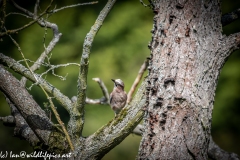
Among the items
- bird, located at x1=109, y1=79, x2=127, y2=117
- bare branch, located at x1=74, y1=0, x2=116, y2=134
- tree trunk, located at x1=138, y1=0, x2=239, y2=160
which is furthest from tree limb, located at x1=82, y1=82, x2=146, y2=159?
bird, located at x1=109, y1=79, x2=127, y2=117

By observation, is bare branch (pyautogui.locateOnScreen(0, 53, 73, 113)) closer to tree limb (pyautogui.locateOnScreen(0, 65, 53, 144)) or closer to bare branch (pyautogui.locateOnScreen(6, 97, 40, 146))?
tree limb (pyautogui.locateOnScreen(0, 65, 53, 144))

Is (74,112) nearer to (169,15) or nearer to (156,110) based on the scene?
(156,110)

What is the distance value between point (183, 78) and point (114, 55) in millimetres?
5459

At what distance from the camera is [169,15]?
2.68 m

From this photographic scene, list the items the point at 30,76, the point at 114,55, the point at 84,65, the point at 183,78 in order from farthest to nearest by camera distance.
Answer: the point at 114,55 → the point at 30,76 → the point at 84,65 → the point at 183,78

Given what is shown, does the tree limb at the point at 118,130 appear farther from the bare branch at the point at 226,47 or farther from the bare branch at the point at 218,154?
the bare branch at the point at 218,154

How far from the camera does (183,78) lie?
258 centimetres

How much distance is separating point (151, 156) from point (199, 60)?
29.2 inches

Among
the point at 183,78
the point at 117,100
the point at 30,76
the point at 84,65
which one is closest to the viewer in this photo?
the point at 183,78

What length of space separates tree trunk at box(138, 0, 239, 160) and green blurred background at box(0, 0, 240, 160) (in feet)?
14.9

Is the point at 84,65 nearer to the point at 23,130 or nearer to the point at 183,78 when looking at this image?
the point at 183,78

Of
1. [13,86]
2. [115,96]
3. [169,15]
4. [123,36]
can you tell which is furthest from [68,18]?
[169,15]

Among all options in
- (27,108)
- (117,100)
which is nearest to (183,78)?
(27,108)

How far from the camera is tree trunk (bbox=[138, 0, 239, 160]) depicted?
2.54 meters
